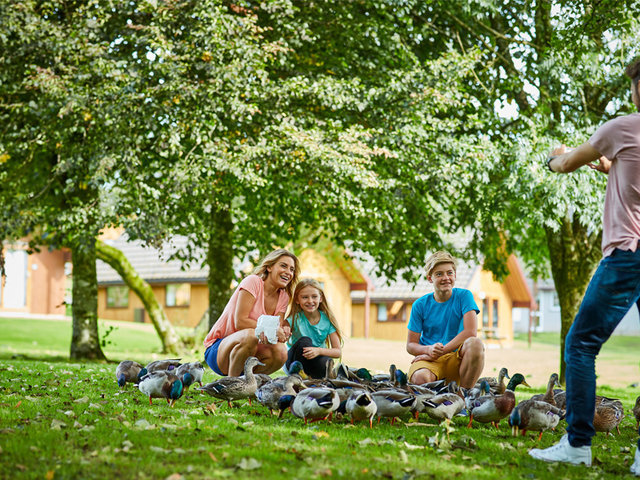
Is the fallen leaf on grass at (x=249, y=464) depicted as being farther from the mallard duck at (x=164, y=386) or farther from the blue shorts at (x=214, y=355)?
the blue shorts at (x=214, y=355)

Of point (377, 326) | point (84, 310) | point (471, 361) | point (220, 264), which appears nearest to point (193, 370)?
point (471, 361)

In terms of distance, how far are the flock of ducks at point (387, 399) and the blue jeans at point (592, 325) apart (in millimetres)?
1110

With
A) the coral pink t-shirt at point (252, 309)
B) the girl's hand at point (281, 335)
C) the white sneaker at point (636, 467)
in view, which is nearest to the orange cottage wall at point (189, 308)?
the coral pink t-shirt at point (252, 309)

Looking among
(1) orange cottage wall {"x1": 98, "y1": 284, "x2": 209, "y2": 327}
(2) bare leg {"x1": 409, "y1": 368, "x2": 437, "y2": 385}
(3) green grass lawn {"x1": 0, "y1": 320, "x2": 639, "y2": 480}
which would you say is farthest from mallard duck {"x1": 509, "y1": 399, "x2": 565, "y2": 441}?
(1) orange cottage wall {"x1": 98, "y1": 284, "x2": 209, "y2": 327}

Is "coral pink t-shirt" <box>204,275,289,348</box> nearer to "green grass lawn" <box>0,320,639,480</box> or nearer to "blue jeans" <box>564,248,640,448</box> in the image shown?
"green grass lawn" <box>0,320,639,480</box>

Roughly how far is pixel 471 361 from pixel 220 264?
11.0 m

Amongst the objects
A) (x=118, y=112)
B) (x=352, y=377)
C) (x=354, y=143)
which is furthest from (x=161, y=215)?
(x=352, y=377)

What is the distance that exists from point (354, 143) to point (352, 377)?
254 inches

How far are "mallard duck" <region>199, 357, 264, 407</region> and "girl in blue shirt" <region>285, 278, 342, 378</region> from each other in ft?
3.91

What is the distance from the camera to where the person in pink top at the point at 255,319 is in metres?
8.25

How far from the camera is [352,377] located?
838 centimetres

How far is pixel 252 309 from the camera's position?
8531 millimetres

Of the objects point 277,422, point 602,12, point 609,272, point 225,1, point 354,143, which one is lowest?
point 277,422

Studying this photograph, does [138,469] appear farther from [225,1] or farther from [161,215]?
[225,1]
